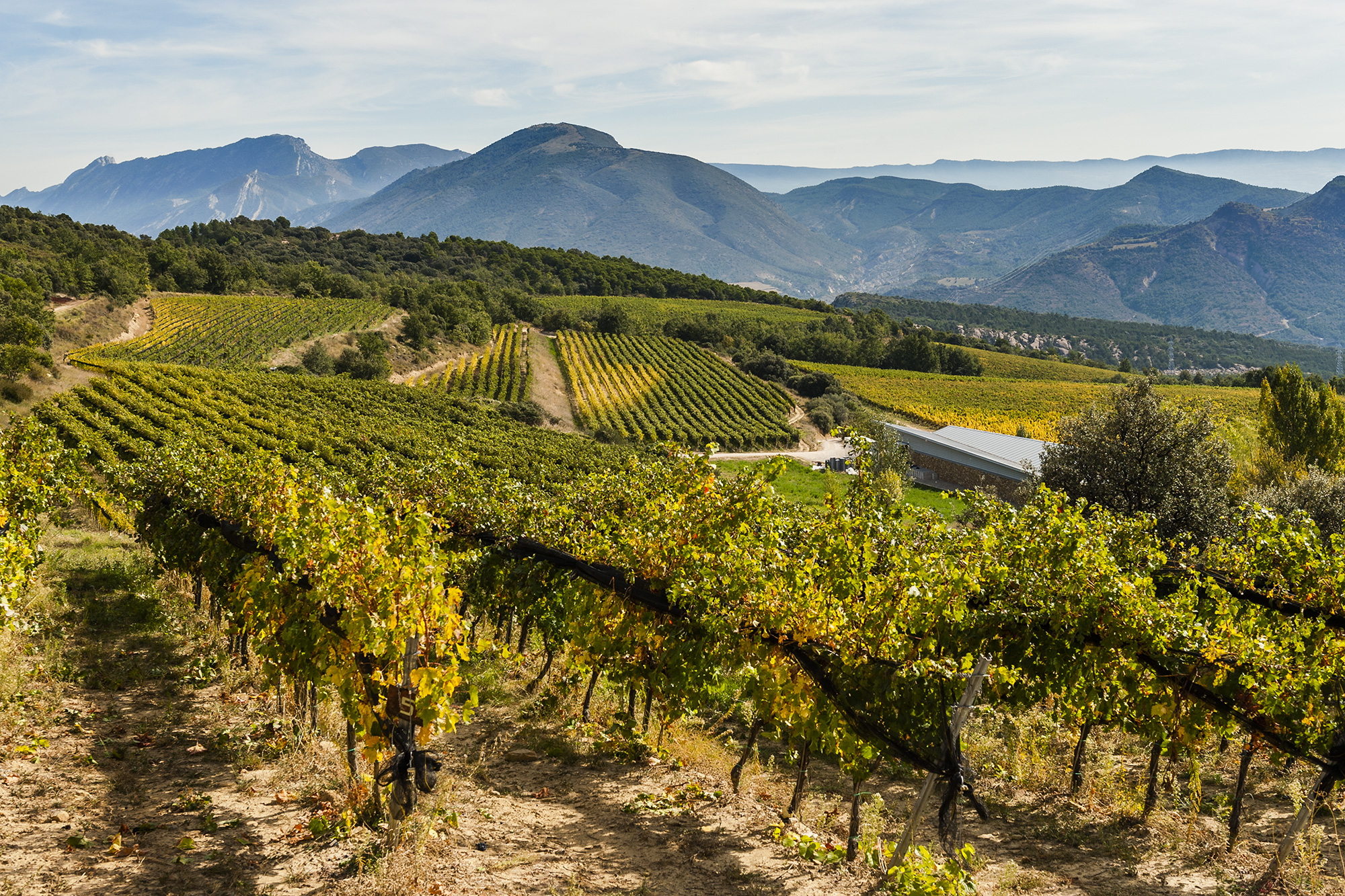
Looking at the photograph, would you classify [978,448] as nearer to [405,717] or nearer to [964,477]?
[964,477]

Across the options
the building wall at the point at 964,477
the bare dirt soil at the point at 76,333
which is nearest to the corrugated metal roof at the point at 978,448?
the building wall at the point at 964,477

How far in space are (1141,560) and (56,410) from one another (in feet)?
165

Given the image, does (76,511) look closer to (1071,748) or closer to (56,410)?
(56,410)

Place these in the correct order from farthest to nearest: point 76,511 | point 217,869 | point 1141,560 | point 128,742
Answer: point 76,511, point 1141,560, point 128,742, point 217,869

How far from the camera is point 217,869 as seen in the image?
20.8ft

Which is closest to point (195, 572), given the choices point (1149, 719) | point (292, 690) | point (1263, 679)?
point (292, 690)

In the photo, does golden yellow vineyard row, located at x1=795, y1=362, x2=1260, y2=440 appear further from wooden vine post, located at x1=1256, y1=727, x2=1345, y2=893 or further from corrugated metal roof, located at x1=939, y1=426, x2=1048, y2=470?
wooden vine post, located at x1=1256, y1=727, x2=1345, y2=893

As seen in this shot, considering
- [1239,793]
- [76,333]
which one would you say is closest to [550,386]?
[76,333]

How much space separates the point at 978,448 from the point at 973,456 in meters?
0.87

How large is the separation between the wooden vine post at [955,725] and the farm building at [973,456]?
41.6 meters

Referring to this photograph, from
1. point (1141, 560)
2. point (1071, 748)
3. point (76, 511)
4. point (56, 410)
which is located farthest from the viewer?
point (56, 410)

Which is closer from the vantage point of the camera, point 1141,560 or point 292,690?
point 1141,560

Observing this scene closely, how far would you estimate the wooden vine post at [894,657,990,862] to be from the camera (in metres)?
6.09

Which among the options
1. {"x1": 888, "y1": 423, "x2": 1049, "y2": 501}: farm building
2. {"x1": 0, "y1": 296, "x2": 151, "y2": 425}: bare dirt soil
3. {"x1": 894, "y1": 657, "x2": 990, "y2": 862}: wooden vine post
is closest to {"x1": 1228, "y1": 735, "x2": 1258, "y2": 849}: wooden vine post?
{"x1": 894, "y1": 657, "x2": 990, "y2": 862}: wooden vine post
